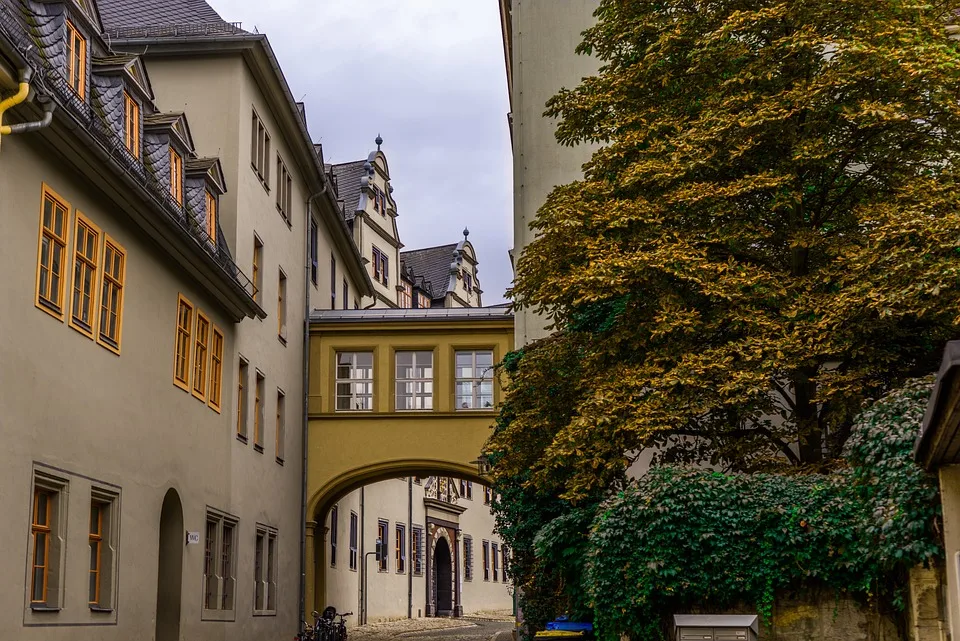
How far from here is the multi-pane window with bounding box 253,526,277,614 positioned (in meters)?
25.4

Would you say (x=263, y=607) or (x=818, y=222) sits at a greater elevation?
(x=818, y=222)

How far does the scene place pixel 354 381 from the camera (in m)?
31.0

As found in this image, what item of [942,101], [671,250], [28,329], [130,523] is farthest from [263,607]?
[942,101]

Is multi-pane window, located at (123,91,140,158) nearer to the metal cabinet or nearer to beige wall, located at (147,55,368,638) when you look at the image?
beige wall, located at (147,55,368,638)

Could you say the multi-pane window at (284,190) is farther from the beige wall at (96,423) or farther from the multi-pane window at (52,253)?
the multi-pane window at (52,253)

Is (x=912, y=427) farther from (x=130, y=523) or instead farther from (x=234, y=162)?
(x=234, y=162)

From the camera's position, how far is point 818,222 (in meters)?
15.7

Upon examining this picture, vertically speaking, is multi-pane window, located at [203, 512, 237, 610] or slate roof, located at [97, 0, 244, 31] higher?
slate roof, located at [97, 0, 244, 31]

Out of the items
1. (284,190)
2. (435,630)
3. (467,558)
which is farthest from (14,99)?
(467,558)

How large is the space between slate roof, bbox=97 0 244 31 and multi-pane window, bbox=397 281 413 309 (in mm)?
22995

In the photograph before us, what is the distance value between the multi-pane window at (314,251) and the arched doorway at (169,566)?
13445 mm

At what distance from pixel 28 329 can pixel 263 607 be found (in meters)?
12.8

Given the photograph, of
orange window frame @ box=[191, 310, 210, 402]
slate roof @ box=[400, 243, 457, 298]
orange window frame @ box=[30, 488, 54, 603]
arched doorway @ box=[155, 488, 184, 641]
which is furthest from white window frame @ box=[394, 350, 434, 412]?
slate roof @ box=[400, 243, 457, 298]

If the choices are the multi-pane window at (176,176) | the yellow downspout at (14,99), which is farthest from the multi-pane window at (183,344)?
the yellow downspout at (14,99)
